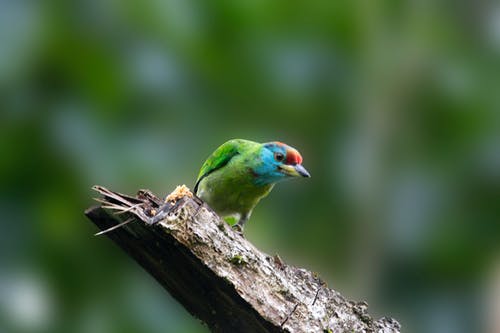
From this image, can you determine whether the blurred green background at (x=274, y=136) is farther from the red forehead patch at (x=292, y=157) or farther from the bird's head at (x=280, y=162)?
the red forehead patch at (x=292, y=157)

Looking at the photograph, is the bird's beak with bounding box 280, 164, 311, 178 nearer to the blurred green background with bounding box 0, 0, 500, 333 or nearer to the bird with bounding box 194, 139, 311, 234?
the bird with bounding box 194, 139, 311, 234

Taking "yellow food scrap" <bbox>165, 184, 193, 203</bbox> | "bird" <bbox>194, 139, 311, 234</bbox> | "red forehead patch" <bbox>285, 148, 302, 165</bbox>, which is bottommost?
"yellow food scrap" <bbox>165, 184, 193, 203</bbox>

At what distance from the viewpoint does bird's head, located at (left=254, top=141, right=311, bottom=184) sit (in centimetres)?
416

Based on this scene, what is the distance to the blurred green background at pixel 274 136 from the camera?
4340 mm

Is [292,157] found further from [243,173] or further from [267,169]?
[243,173]

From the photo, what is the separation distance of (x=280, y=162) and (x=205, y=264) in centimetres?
144

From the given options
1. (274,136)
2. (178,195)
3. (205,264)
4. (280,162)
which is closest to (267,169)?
(280,162)

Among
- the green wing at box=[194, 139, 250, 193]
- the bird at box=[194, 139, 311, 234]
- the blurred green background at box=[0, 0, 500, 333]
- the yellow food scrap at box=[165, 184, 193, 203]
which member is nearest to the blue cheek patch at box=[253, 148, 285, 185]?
the bird at box=[194, 139, 311, 234]

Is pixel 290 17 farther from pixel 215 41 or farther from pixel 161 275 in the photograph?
pixel 161 275

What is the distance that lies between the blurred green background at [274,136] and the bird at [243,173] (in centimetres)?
30

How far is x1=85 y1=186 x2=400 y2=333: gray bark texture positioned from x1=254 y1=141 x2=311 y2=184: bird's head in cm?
120

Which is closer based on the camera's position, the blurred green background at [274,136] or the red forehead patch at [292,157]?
the red forehead patch at [292,157]

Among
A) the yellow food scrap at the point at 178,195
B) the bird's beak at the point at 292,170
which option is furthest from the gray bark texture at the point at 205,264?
the bird's beak at the point at 292,170

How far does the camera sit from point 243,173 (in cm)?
432
